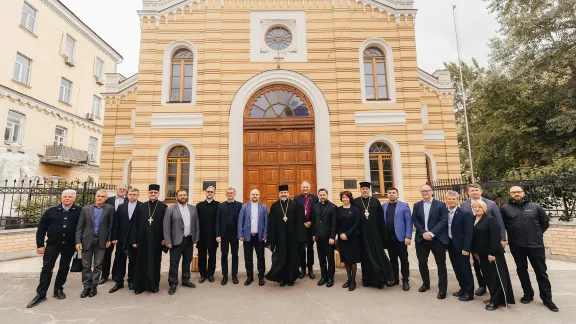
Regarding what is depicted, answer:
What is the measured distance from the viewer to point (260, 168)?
37.7 feet

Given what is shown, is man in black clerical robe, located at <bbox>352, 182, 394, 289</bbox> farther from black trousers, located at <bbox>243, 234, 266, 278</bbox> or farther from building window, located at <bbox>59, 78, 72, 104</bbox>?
building window, located at <bbox>59, 78, 72, 104</bbox>

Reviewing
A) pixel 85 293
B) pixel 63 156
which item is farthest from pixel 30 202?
pixel 63 156

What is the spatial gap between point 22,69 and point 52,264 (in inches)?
742

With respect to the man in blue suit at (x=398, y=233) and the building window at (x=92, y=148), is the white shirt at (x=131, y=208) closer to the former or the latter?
the man in blue suit at (x=398, y=233)

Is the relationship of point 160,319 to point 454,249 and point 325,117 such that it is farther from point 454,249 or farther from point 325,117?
point 325,117

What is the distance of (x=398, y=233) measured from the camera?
5957 millimetres

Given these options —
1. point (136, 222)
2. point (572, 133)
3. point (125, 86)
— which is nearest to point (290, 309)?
point (136, 222)

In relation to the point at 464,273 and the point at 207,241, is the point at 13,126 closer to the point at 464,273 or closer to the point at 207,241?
the point at 207,241

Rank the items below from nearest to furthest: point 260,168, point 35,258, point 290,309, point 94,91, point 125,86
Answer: point 290,309, point 35,258, point 260,168, point 125,86, point 94,91

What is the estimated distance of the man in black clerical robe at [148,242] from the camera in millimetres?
5750

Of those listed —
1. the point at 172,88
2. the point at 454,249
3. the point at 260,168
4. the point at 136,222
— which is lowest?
the point at 454,249

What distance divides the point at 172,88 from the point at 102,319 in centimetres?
944

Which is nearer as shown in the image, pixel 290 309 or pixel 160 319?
pixel 160 319

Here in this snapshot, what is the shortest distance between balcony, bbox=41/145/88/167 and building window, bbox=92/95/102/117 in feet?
13.5
